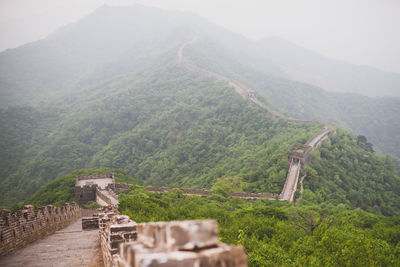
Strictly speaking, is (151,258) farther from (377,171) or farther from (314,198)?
(377,171)

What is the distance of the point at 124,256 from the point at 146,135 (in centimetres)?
7598

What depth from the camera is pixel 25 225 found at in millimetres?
11922

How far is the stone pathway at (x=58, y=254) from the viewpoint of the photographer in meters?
8.77

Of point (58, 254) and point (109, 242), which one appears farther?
point (58, 254)

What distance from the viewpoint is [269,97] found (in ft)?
407

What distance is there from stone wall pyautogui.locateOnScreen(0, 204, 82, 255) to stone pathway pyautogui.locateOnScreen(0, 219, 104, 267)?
1.00 ft

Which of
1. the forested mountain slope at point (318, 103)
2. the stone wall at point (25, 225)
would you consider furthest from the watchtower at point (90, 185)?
the forested mountain slope at point (318, 103)

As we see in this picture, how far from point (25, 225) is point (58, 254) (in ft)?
9.92

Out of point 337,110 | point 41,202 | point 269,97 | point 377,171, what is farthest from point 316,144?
point 337,110

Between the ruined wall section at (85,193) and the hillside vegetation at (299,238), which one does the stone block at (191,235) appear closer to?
the hillside vegetation at (299,238)

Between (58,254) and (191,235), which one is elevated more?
(191,235)

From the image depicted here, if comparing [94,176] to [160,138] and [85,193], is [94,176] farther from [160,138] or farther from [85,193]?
[160,138]

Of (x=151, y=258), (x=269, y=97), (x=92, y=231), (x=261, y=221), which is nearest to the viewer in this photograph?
(x=151, y=258)

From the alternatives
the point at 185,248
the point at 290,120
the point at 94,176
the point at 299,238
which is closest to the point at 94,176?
the point at 94,176
